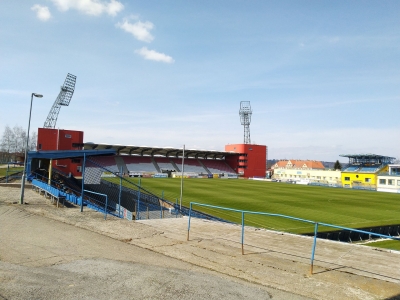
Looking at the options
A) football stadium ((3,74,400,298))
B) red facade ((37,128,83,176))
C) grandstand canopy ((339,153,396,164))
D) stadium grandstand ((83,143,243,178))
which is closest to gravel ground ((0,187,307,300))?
football stadium ((3,74,400,298))

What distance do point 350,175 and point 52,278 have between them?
82.4m

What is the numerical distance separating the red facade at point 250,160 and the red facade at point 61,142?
4281 centimetres

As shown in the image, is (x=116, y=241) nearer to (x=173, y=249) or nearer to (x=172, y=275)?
(x=173, y=249)

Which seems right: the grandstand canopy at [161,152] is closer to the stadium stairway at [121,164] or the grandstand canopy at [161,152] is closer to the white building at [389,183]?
the stadium stairway at [121,164]

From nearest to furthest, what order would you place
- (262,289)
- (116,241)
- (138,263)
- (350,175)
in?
(262,289)
(138,263)
(116,241)
(350,175)

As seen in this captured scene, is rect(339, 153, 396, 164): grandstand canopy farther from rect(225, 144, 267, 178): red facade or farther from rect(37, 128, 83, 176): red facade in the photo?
rect(37, 128, 83, 176): red facade

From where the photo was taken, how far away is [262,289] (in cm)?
627

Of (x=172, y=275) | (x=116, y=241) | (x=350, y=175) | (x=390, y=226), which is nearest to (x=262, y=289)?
(x=172, y=275)

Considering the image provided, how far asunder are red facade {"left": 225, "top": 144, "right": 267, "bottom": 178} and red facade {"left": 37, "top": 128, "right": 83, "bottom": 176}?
140 feet

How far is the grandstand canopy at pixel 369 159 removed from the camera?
79.9 metres

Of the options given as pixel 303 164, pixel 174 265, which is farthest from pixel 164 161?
pixel 303 164

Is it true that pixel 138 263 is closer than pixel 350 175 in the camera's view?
Yes

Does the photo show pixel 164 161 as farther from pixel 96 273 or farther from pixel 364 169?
pixel 96 273

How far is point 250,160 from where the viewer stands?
283ft
